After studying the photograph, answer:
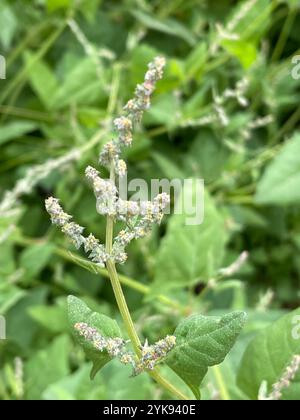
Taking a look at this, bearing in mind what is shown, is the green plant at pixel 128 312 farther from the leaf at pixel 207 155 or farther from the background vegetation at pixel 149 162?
the leaf at pixel 207 155

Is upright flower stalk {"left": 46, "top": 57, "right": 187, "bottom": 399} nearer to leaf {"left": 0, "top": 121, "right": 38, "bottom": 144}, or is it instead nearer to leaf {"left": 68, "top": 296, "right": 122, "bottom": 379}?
leaf {"left": 68, "top": 296, "right": 122, "bottom": 379}

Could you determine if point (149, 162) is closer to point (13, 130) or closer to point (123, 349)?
point (13, 130)

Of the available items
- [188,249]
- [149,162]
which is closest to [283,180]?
[188,249]

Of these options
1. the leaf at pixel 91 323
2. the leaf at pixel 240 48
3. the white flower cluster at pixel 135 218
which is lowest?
the leaf at pixel 91 323

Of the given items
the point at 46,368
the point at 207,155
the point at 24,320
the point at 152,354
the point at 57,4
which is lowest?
the point at 152,354

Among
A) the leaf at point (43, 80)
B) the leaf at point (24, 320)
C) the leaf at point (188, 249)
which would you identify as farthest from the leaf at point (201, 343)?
the leaf at point (43, 80)

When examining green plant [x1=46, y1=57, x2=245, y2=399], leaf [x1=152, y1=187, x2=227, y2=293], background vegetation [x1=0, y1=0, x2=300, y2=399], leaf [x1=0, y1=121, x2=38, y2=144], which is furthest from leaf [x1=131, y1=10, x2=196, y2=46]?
green plant [x1=46, y1=57, x2=245, y2=399]
